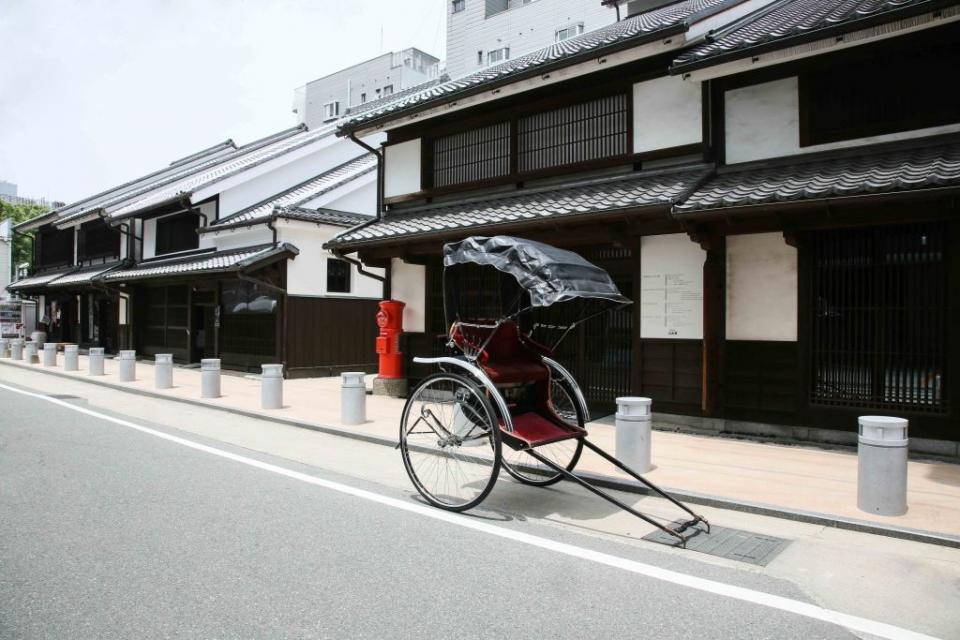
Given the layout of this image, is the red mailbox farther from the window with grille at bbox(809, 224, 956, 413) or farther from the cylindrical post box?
the cylindrical post box

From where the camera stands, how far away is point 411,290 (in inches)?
514

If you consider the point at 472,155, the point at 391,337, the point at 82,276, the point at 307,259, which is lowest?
the point at 391,337

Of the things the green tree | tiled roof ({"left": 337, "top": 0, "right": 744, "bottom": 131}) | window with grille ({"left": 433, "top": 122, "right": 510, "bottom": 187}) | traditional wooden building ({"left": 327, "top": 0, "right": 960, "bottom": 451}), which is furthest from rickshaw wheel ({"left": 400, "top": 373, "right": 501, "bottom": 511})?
the green tree

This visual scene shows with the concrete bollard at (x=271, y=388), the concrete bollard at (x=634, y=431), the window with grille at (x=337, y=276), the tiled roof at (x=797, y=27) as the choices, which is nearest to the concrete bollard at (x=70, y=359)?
the window with grille at (x=337, y=276)

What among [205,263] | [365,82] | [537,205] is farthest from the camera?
[365,82]

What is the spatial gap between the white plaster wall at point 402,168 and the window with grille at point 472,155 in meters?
0.46

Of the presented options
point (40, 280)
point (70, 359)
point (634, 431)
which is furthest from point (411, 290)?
point (40, 280)

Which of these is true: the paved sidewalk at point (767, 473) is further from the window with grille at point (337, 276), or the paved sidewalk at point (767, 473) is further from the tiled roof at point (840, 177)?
the window with grille at point (337, 276)

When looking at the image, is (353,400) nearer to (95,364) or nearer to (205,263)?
(205,263)

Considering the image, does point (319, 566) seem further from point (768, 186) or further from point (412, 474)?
point (768, 186)

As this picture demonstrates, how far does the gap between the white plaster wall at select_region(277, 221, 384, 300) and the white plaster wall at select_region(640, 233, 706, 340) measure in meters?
9.89

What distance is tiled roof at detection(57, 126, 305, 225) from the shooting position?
2727 centimetres

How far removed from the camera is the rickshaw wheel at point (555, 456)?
5.84 m

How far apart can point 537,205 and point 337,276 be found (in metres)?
9.72
